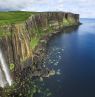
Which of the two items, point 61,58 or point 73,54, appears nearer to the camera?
point 61,58

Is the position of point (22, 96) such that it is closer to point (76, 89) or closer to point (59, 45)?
point (76, 89)

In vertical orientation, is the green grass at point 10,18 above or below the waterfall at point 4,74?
above

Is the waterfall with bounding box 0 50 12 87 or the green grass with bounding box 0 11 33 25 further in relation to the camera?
the green grass with bounding box 0 11 33 25

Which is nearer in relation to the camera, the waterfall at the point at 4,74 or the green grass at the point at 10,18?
the waterfall at the point at 4,74

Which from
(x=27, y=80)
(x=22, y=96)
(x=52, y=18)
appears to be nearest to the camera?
(x=22, y=96)

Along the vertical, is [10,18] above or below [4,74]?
above

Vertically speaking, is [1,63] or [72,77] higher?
[1,63]

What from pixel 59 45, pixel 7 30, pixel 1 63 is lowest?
pixel 59 45

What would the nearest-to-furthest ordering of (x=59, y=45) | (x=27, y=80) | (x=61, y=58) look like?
(x=27, y=80)
(x=61, y=58)
(x=59, y=45)

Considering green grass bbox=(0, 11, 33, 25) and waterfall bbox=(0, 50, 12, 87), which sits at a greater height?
green grass bbox=(0, 11, 33, 25)

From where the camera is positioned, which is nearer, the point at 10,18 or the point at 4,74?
the point at 4,74

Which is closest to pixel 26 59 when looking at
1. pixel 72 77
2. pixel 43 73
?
pixel 43 73
